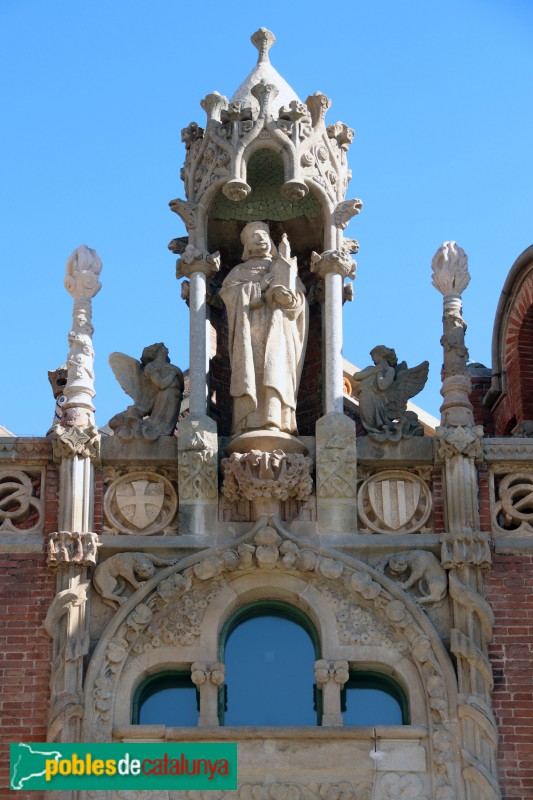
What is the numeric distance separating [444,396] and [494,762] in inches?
148

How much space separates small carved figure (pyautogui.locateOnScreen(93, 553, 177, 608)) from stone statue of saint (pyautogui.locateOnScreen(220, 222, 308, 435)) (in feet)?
5.31

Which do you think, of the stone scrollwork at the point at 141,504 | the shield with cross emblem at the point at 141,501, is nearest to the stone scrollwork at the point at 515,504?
the stone scrollwork at the point at 141,504

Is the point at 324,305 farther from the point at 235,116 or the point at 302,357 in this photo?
the point at 235,116

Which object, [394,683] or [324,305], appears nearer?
[394,683]

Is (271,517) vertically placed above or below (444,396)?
below

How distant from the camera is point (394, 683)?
2027 cm

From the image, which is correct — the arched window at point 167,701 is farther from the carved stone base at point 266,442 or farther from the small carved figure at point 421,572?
the carved stone base at point 266,442

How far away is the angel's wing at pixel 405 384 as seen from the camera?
71.8 feet

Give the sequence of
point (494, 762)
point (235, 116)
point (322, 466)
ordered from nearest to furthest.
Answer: point (494, 762) < point (322, 466) < point (235, 116)

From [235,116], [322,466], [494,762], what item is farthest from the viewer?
[235,116]

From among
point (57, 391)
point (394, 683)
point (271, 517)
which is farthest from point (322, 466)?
point (57, 391)

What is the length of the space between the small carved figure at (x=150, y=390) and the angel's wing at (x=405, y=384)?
206 centimetres

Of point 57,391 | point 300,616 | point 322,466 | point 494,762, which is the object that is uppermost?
point 57,391

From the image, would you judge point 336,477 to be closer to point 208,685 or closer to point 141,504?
point 141,504
